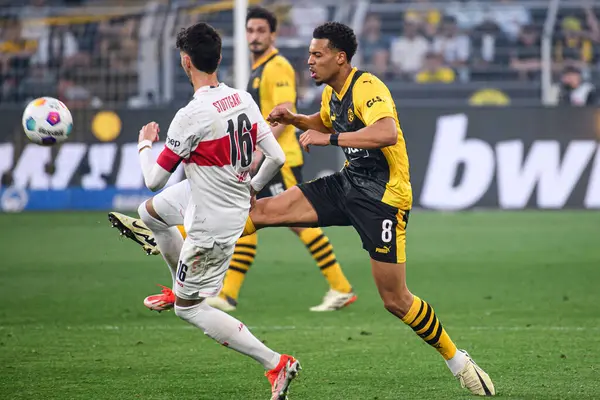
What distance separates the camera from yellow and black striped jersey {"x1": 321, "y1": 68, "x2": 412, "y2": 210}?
6387 millimetres

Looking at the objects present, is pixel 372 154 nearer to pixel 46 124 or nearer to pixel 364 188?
pixel 364 188

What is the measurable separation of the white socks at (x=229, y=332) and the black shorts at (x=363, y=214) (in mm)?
982

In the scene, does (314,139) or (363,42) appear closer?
(314,139)

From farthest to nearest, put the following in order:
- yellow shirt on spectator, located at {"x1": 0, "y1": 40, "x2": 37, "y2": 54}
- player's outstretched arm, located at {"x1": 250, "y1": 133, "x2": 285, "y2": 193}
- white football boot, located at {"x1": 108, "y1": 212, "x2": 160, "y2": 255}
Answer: yellow shirt on spectator, located at {"x1": 0, "y1": 40, "x2": 37, "y2": 54}
white football boot, located at {"x1": 108, "y1": 212, "x2": 160, "y2": 255}
player's outstretched arm, located at {"x1": 250, "y1": 133, "x2": 285, "y2": 193}

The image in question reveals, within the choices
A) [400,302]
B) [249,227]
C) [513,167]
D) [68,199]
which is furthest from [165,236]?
[68,199]

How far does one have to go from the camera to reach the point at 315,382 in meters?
6.45

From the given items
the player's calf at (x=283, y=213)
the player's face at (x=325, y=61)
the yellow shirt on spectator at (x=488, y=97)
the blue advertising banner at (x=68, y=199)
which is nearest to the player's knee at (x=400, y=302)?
the player's calf at (x=283, y=213)

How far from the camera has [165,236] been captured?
652 cm

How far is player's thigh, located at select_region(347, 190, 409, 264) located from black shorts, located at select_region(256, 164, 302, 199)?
2.88 metres

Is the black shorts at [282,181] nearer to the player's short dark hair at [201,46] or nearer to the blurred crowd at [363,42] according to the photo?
the player's short dark hair at [201,46]

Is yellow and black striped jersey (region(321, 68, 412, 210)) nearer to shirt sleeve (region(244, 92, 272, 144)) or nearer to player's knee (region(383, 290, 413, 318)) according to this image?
player's knee (region(383, 290, 413, 318))

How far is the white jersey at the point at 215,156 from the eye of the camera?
5594 mm

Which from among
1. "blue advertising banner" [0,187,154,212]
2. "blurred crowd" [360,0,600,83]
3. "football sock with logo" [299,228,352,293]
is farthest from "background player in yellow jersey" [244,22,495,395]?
"blurred crowd" [360,0,600,83]

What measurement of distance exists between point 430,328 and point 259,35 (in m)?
4.09
